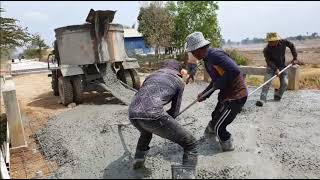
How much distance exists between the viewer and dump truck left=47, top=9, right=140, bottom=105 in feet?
34.5

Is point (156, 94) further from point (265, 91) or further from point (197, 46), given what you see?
point (265, 91)

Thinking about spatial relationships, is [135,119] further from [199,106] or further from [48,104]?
[48,104]

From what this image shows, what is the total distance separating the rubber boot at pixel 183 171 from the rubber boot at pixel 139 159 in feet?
1.50

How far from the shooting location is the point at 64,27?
1073cm

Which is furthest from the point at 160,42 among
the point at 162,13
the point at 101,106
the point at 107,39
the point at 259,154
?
the point at 259,154

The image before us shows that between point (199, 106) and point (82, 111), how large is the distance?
2.83 meters

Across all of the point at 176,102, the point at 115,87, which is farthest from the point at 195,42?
the point at 115,87

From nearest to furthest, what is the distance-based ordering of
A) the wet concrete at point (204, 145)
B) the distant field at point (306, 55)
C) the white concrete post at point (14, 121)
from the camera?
1. the wet concrete at point (204, 145)
2. the white concrete post at point (14, 121)
3. the distant field at point (306, 55)

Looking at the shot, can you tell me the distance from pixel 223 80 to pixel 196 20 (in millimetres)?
18644

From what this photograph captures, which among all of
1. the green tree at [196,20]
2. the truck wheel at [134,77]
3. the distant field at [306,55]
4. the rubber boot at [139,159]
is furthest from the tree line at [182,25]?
the rubber boot at [139,159]

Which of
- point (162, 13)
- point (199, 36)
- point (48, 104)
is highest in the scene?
point (162, 13)

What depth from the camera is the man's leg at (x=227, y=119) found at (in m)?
5.37

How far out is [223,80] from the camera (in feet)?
16.8

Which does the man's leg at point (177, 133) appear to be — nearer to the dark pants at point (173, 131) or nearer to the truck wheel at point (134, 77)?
the dark pants at point (173, 131)
